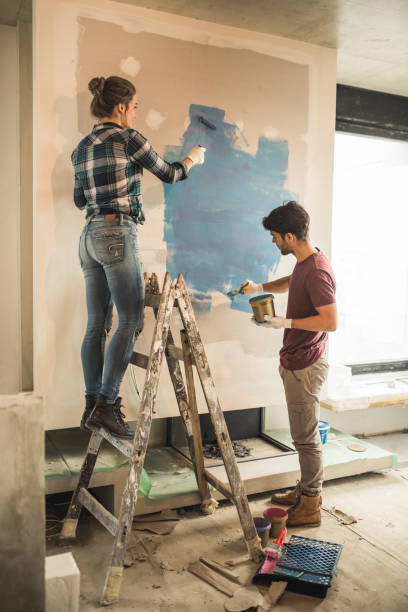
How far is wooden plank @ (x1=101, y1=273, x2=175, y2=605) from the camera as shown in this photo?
2043 mm

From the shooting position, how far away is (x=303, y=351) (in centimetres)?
259

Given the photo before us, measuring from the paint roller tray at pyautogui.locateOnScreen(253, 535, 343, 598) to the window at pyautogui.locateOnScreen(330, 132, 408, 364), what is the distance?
1854 mm

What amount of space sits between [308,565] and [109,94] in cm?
212

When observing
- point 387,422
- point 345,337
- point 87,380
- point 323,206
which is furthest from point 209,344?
point 387,422

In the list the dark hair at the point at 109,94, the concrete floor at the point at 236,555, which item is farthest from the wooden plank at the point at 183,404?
the dark hair at the point at 109,94

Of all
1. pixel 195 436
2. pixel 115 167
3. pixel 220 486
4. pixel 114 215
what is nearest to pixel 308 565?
pixel 220 486

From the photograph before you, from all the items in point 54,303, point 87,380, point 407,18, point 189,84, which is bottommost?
point 87,380

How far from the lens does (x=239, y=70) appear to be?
3.04m

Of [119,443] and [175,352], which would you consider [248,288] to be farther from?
[119,443]

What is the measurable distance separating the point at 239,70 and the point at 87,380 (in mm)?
1919

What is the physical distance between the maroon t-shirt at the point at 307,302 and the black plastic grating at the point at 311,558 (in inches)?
30.9

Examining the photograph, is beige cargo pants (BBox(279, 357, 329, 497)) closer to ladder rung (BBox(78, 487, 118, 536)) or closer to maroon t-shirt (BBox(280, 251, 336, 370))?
maroon t-shirt (BBox(280, 251, 336, 370))

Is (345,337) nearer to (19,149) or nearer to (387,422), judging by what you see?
(387,422)

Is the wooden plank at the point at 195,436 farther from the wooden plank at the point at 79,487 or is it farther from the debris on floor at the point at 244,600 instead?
the debris on floor at the point at 244,600
